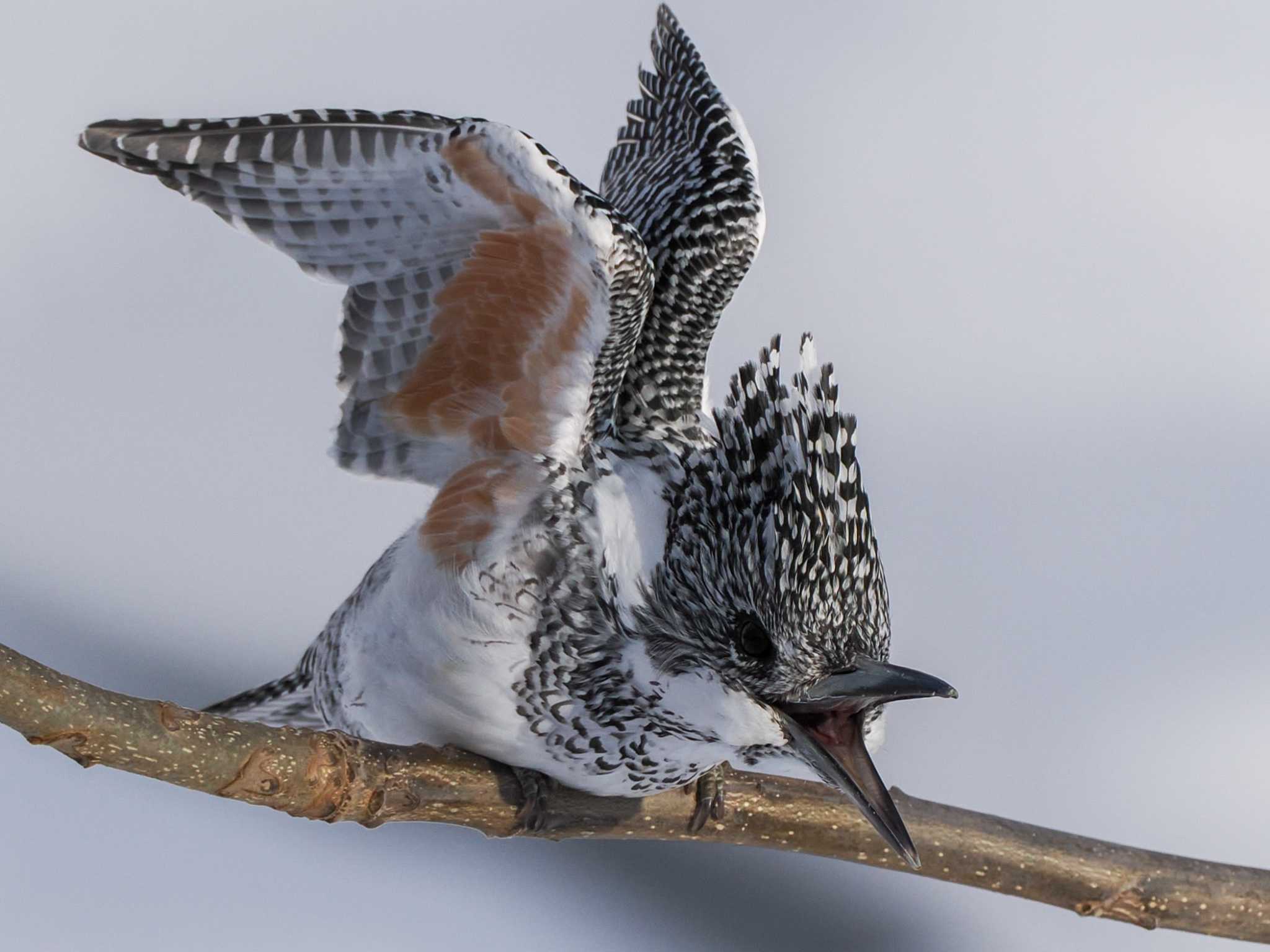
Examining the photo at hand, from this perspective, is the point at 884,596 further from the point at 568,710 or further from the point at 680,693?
the point at 568,710

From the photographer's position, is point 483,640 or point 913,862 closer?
point 913,862

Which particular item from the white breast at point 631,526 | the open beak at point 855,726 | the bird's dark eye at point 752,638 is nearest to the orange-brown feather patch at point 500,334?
the white breast at point 631,526

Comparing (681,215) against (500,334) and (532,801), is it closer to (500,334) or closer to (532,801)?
(500,334)

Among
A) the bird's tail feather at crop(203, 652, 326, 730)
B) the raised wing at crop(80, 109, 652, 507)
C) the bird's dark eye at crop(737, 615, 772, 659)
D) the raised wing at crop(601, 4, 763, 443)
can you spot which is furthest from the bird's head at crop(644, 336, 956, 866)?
the bird's tail feather at crop(203, 652, 326, 730)

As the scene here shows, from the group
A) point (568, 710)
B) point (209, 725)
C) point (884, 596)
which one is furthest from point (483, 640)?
point (884, 596)

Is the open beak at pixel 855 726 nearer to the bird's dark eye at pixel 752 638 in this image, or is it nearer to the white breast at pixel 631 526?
the bird's dark eye at pixel 752 638

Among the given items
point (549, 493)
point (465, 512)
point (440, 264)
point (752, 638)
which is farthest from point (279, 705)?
point (752, 638)
